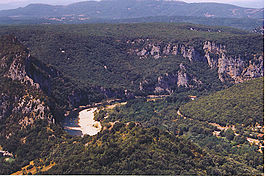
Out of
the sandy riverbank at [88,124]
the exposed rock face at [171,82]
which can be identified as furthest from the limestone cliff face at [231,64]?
the sandy riverbank at [88,124]

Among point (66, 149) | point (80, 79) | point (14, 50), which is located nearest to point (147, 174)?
point (66, 149)

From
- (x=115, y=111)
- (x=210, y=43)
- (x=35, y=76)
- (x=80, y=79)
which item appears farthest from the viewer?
(x=210, y=43)

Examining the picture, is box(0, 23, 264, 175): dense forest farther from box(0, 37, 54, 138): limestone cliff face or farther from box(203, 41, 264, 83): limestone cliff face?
box(203, 41, 264, 83): limestone cliff face

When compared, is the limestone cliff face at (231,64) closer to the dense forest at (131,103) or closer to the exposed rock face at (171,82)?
the dense forest at (131,103)

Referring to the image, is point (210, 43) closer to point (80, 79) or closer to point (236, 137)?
point (80, 79)

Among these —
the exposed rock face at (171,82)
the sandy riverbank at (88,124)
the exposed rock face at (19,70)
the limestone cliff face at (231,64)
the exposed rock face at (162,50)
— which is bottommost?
the sandy riverbank at (88,124)

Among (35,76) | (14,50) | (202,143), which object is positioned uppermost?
(14,50)

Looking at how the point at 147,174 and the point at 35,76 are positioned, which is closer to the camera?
the point at 147,174
